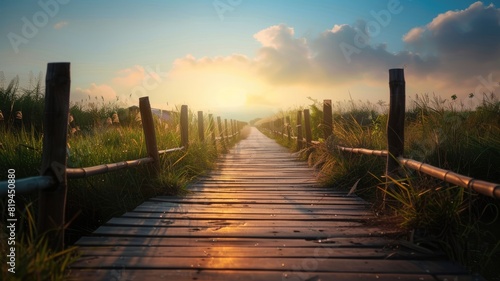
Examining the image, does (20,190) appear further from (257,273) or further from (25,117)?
(25,117)

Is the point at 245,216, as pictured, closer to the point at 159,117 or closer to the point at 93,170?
the point at 93,170

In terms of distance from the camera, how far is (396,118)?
12.2 ft

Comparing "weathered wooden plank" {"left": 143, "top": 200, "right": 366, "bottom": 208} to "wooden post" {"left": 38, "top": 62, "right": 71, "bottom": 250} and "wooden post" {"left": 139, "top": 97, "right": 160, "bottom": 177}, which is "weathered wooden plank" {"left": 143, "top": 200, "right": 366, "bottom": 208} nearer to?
"wooden post" {"left": 139, "top": 97, "right": 160, "bottom": 177}

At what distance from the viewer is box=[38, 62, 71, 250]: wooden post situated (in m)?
2.34

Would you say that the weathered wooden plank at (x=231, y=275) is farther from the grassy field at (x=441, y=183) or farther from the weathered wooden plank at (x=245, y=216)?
the weathered wooden plank at (x=245, y=216)

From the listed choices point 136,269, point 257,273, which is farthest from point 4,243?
point 257,273

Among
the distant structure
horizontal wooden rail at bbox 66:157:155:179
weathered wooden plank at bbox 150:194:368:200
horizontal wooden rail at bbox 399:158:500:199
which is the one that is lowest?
weathered wooden plank at bbox 150:194:368:200

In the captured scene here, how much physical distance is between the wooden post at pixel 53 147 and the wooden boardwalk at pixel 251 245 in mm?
327

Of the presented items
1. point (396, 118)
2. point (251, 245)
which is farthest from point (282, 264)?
point (396, 118)

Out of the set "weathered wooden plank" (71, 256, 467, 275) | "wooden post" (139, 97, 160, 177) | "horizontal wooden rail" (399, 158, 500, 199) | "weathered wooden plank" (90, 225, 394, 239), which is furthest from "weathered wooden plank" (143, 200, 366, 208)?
"weathered wooden plank" (71, 256, 467, 275)

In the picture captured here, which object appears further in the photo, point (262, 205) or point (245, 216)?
point (262, 205)

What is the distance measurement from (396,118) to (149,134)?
2996mm

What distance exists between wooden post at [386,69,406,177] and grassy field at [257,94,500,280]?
0.23m

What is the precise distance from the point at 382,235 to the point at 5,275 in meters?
2.45
